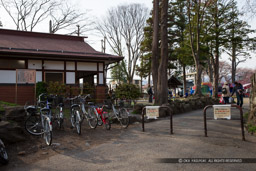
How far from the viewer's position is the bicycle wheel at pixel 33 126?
237 inches

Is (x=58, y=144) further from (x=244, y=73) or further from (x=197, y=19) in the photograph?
(x=244, y=73)

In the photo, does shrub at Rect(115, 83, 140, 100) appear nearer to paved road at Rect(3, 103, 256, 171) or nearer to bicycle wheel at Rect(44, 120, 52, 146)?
paved road at Rect(3, 103, 256, 171)

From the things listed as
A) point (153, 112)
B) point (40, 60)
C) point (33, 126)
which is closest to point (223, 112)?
point (153, 112)

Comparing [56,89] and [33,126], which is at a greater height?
[56,89]

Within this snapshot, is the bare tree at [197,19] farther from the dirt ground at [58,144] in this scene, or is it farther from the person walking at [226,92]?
the dirt ground at [58,144]

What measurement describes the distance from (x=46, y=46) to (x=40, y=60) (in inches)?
80.9

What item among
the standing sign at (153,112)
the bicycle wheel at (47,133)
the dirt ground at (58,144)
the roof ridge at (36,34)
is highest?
the roof ridge at (36,34)

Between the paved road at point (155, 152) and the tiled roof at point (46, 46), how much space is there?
962cm

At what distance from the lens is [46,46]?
1598cm

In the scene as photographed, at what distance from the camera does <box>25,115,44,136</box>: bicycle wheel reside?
602 centimetres

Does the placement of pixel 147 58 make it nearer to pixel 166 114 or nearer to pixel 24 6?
pixel 24 6

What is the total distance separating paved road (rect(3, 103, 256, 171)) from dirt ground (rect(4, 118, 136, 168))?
30 cm

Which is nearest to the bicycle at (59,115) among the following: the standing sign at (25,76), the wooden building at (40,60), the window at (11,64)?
the standing sign at (25,76)

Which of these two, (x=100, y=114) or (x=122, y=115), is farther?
(x=122, y=115)
